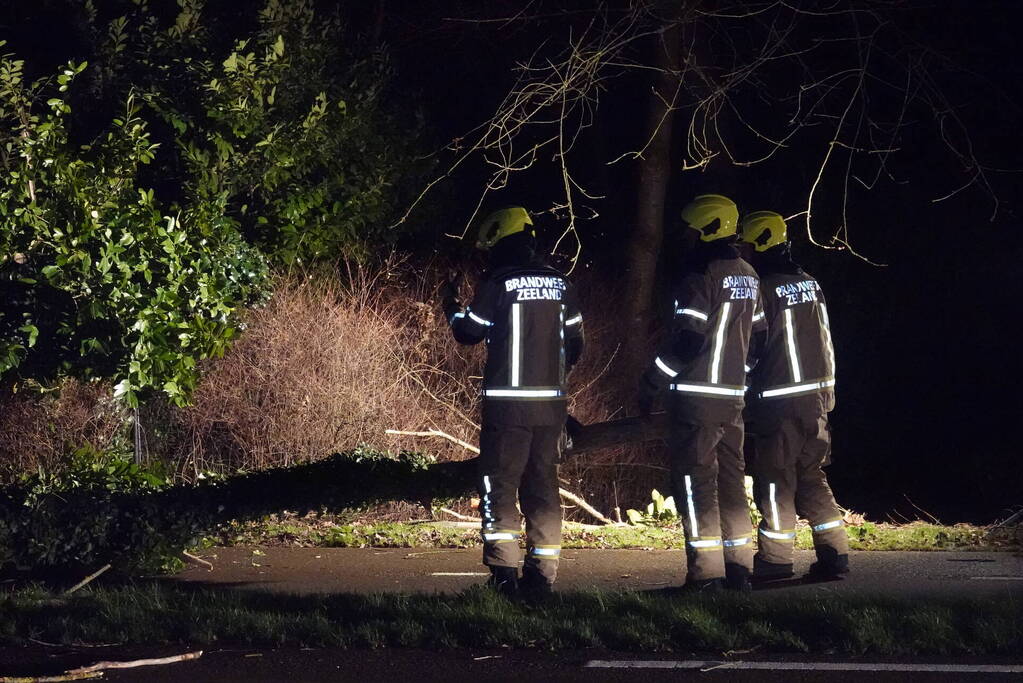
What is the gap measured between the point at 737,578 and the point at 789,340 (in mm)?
1396

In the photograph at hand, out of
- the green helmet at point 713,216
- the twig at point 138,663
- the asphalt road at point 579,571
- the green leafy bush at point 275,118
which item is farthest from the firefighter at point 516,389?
the green leafy bush at point 275,118

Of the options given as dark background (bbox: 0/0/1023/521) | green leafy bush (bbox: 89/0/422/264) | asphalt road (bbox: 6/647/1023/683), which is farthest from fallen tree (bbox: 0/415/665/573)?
dark background (bbox: 0/0/1023/521)

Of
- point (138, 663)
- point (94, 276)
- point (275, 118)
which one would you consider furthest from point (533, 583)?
point (275, 118)

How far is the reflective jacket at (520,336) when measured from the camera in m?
8.25

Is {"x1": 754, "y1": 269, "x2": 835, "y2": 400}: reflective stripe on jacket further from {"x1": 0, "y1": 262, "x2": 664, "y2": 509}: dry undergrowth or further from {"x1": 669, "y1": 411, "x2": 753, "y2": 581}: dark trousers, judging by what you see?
{"x1": 0, "y1": 262, "x2": 664, "y2": 509}: dry undergrowth

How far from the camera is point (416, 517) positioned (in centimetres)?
1268

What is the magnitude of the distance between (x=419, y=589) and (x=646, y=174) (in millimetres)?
7538

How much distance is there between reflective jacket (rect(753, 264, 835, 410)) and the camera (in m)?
8.69

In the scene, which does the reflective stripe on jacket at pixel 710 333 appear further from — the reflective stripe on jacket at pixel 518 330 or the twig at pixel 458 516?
the twig at pixel 458 516

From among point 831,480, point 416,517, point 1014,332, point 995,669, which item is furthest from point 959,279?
point 995,669

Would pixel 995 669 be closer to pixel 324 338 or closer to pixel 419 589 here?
pixel 419 589

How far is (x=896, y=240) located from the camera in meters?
17.5

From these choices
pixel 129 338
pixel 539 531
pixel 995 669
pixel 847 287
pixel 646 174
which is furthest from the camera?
pixel 847 287

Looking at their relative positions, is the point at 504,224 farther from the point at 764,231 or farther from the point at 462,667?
the point at 462,667
